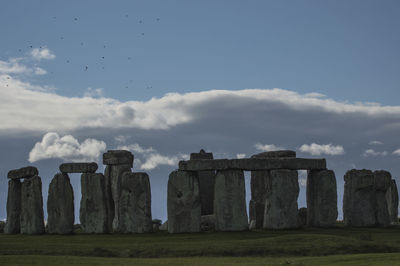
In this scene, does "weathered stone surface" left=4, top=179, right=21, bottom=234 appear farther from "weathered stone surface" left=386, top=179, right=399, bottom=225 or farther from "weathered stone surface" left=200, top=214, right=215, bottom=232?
"weathered stone surface" left=386, top=179, right=399, bottom=225

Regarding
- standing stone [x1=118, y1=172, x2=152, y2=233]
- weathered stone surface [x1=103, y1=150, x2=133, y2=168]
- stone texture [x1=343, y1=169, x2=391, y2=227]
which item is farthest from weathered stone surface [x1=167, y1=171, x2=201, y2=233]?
stone texture [x1=343, y1=169, x2=391, y2=227]

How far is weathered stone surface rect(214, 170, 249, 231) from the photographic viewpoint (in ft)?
106

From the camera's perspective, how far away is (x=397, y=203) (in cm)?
4069

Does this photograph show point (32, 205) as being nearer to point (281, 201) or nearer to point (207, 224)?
point (207, 224)

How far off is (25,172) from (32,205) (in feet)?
6.51

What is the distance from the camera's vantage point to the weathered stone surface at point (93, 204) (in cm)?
3425

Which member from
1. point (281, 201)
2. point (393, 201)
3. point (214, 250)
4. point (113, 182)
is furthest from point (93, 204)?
point (393, 201)

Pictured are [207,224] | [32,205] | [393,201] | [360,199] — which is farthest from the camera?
[393,201]

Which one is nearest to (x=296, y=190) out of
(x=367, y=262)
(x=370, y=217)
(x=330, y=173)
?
(x=330, y=173)

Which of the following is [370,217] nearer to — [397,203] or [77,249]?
[397,203]

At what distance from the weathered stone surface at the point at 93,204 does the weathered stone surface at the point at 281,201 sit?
804 cm

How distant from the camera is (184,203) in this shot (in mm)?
32375

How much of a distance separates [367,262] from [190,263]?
19.6ft

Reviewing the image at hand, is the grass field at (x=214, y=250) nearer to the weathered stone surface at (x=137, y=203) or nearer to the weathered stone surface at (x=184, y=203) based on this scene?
the weathered stone surface at (x=184, y=203)
